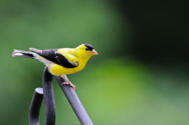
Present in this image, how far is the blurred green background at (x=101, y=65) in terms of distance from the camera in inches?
93.9

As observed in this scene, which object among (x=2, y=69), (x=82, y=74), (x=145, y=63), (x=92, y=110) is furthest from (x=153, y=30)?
(x=2, y=69)

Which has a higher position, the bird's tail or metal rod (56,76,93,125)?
the bird's tail

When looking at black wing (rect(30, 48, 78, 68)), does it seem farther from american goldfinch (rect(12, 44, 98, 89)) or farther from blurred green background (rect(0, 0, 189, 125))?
blurred green background (rect(0, 0, 189, 125))

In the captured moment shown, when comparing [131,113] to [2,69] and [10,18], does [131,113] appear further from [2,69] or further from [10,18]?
[10,18]

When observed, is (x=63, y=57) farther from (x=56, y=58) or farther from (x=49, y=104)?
(x=49, y=104)

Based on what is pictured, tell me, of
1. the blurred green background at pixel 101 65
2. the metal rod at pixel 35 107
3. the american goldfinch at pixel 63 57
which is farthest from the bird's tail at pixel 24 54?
the blurred green background at pixel 101 65

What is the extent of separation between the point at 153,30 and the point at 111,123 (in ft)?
3.94

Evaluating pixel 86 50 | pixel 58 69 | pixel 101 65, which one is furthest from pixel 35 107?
pixel 101 65

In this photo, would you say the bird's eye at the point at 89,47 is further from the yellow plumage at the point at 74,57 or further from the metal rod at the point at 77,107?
the metal rod at the point at 77,107

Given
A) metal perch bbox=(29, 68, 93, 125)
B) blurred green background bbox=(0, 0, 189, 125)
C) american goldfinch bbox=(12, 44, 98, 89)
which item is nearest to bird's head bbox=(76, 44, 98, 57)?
american goldfinch bbox=(12, 44, 98, 89)

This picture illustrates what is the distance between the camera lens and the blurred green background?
2.38 metres

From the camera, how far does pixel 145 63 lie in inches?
116

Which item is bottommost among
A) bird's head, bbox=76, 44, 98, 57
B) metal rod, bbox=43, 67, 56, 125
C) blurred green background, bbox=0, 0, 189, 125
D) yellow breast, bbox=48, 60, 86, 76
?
blurred green background, bbox=0, 0, 189, 125

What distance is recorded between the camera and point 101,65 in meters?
2.59
